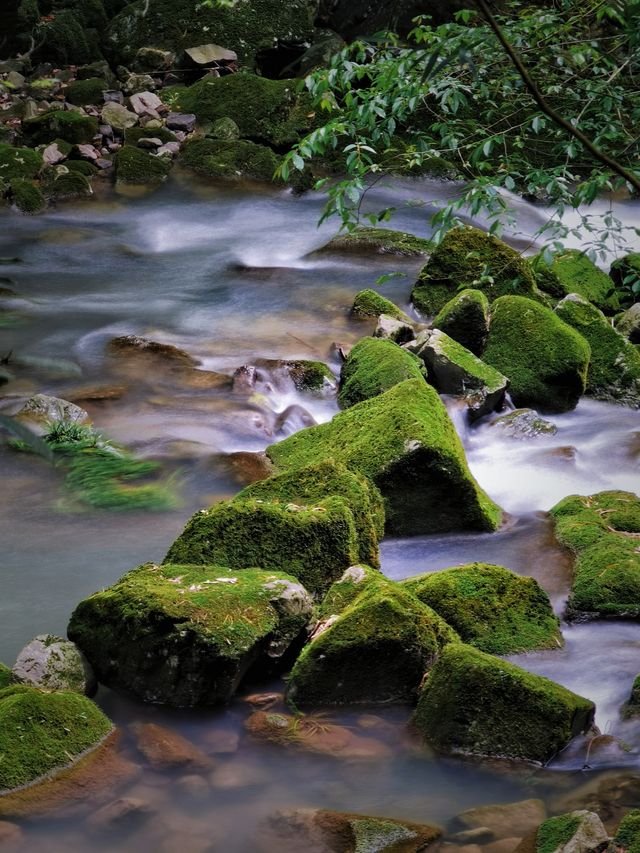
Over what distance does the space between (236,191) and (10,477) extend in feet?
33.2

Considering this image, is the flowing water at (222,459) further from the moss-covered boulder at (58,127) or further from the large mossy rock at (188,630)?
the moss-covered boulder at (58,127)

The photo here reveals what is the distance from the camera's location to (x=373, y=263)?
1302 centimetres

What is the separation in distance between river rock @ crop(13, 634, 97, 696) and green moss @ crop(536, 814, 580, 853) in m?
2.27

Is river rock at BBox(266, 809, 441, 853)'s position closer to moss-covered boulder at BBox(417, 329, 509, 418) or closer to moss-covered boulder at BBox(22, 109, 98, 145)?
moss-covered boulder at BBox(417, 329, 509, 418)

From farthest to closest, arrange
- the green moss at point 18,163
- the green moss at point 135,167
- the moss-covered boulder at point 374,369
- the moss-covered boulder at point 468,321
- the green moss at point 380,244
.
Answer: the green moss at point 135,167, the green moss at point 18,163, the green moss at point 380,244, the moss-covered boulder at point 468,321, the moss-covered boulder at point 374,369

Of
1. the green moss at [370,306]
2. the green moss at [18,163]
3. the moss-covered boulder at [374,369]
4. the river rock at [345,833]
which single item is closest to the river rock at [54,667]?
the river rock at [345,833]

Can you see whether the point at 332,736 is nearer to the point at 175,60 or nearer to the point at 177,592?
the point at 177,592

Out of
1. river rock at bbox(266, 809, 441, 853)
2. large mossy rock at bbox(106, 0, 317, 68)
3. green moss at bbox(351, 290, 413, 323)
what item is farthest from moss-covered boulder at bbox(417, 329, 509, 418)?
large mossy rock at bbox(106, 0, 317, 68)

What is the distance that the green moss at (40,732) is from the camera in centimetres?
409

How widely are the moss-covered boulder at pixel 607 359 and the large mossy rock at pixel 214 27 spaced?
13.5 meters

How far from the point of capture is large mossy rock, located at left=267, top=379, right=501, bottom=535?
253 inches

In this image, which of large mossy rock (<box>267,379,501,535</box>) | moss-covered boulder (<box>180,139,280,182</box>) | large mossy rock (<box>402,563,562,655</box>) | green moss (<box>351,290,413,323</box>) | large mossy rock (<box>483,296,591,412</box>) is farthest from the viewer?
moss-covered boulder (<box>180,139,280,182</box>)

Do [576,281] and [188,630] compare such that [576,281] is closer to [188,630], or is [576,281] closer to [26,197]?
[188,630]

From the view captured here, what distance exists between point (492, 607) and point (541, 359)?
411cm
